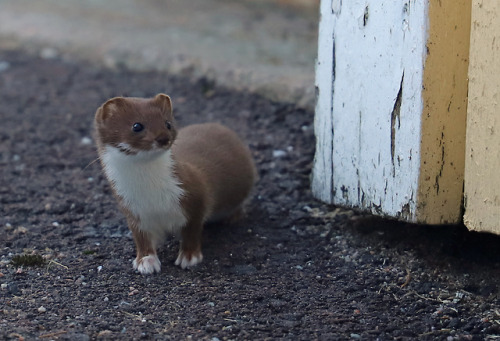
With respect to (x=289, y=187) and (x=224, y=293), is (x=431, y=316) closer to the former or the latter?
(x=224, y=293)

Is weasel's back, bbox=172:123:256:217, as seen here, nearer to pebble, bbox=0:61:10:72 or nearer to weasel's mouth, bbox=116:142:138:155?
weasel's mouth, bbox=116:142:138:155

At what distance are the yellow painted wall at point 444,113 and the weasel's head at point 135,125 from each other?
3.46ft

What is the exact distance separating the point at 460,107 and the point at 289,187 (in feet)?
4.38

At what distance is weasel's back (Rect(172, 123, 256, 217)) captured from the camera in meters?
3.71

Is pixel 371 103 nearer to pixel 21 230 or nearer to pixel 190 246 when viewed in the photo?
pixel 190 246

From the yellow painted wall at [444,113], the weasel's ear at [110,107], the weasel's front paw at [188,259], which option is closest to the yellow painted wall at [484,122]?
the yellow painted wall at [444,113]

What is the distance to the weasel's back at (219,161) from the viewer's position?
371cm

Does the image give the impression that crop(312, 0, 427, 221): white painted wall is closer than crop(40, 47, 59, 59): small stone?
Yes

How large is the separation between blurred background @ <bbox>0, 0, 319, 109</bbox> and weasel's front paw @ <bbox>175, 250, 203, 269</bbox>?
1.83 meters

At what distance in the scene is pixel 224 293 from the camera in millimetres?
3148

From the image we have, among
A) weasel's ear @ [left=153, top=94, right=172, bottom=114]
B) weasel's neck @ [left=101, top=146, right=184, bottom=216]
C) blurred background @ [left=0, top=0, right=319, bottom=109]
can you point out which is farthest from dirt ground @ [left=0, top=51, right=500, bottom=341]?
blurred background @ [left=0, top=0, right=319, bottom=109]

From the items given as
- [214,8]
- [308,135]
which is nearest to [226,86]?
[308,135]

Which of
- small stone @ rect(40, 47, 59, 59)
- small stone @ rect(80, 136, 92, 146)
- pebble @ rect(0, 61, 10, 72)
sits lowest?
small stone @ rect(80, 136, 92, 146)

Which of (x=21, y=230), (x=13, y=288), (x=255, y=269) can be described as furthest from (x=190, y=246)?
(x=21, y=230)
